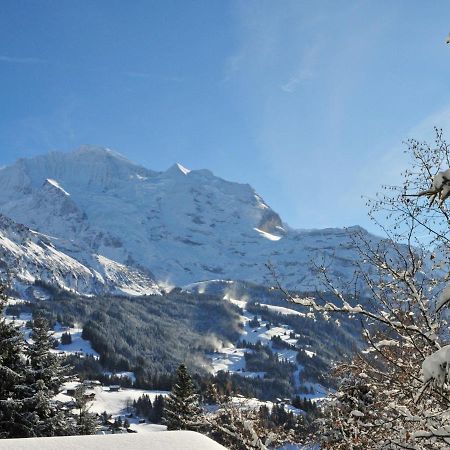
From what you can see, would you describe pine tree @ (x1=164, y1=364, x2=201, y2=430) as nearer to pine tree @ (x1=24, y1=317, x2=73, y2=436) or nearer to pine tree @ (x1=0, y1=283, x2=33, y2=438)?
pine tree @ (x1=24, y1=317, x2=73, y2=436)

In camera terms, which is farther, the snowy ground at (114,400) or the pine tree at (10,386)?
the snowy ground at (114,400)

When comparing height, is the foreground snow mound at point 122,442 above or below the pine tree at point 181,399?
below

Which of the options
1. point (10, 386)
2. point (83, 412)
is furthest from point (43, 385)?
point (83, 412)

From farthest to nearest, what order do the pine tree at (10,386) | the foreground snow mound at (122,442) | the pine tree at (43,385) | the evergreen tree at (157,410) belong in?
the evergreen tree at (157,410)
the pine tree at (43,385)
the pine tree at (10,386)
the foreground snow mound at (122,442)

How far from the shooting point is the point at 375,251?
9805 mm

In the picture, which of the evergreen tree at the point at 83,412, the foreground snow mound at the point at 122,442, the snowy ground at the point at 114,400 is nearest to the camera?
the foreground snow mound at the point at 122,442

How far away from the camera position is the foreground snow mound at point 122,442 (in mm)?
5508

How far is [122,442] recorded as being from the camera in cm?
584

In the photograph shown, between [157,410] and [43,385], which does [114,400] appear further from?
[43,385]

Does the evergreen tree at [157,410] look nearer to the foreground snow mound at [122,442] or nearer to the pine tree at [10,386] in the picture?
the pine tree at [10,386]

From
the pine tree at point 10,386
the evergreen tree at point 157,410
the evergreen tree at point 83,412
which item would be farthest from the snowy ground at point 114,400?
the pine tree at point 10,386

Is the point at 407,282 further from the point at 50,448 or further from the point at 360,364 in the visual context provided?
the point at 50,448

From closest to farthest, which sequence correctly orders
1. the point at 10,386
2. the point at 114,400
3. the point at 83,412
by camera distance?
the point at 10,386 < the point at 83,412 < the point at 114,400

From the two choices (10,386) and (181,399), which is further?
(181,399)
